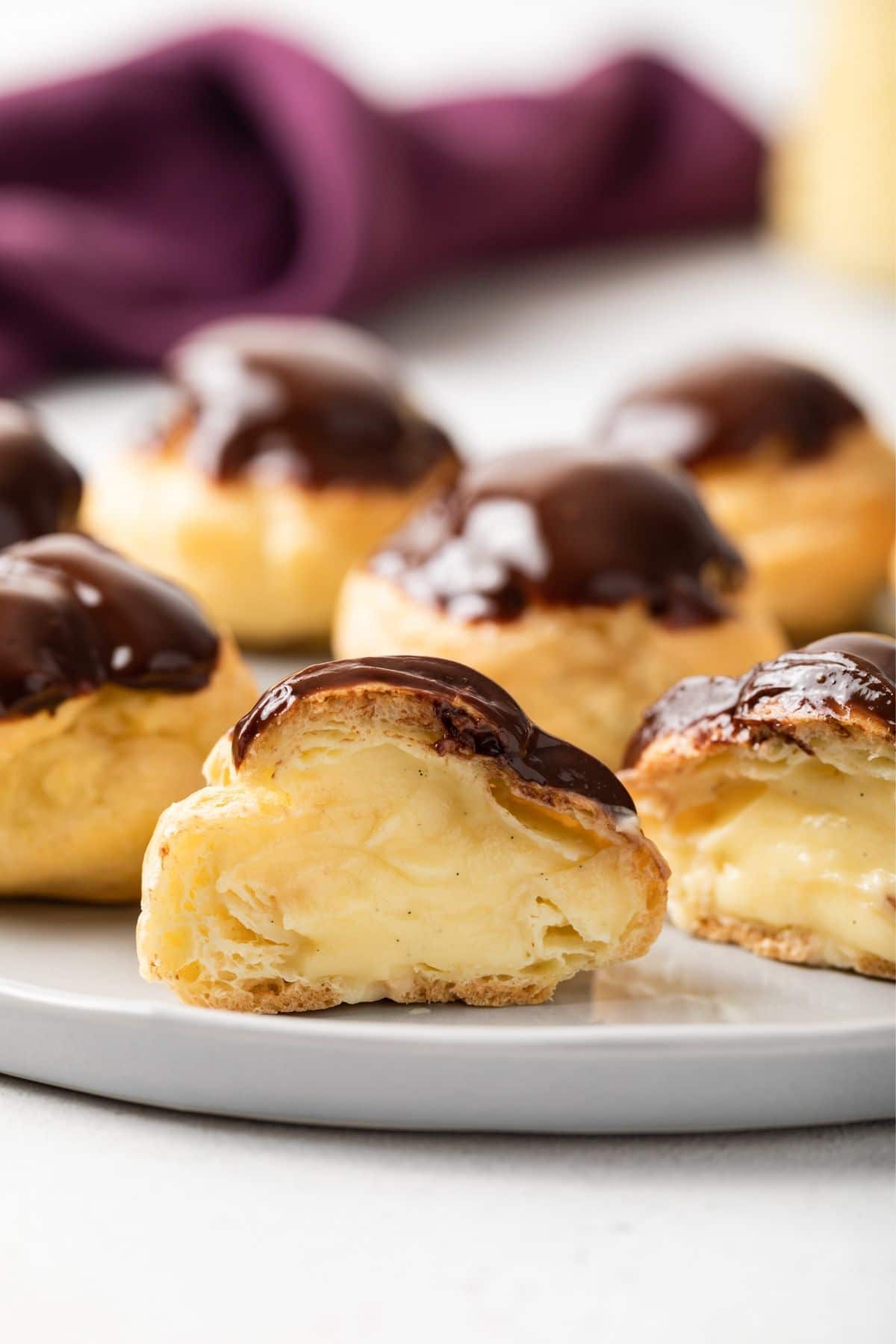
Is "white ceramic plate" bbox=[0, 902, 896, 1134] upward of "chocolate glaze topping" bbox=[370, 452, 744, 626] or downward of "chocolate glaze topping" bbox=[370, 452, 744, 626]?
downward

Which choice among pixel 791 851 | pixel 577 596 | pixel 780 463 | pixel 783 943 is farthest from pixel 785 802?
pixel 780 463

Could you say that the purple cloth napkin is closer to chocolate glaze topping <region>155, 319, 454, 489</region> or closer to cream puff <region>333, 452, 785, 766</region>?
chocolate glaze topping <region>155, 319, 454, 489</region>

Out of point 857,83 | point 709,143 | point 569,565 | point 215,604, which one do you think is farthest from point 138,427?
point 709,143

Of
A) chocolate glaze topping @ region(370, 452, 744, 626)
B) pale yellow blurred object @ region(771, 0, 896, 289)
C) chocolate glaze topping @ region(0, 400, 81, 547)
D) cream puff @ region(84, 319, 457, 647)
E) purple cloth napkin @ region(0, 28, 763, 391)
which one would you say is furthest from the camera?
pale yellow blurred object @ region(771, 0, 896, 289)

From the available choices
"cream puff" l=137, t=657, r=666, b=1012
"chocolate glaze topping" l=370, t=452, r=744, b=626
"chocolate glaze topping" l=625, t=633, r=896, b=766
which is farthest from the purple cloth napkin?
"cream puff" l=137, t=657, r=666, b=1012

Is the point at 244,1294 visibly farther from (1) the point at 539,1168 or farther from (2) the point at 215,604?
(2) the point at 215,604

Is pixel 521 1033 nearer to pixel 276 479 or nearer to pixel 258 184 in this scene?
pixel 276 479
